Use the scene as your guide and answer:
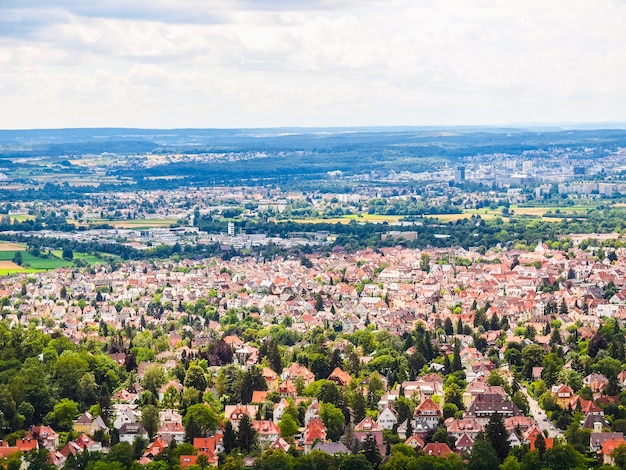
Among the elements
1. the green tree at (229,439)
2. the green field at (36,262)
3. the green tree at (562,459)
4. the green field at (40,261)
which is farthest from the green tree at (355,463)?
the green field at (36,262)

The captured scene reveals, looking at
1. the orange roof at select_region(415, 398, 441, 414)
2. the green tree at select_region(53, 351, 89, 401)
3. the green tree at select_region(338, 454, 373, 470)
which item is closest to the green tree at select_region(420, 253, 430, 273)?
the green tree at select_region(53, 351, 89, 401)

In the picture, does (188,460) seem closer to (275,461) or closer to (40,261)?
(275,461)

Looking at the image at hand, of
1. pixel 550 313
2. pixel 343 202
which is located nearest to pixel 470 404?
pixel 550 313

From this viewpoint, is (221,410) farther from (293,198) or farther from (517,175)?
Result: (517,175)

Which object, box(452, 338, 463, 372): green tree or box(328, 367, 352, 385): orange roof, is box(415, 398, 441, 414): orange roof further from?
box(452, 338, 463, 372): green tree

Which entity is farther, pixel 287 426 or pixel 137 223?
pixel 137 223

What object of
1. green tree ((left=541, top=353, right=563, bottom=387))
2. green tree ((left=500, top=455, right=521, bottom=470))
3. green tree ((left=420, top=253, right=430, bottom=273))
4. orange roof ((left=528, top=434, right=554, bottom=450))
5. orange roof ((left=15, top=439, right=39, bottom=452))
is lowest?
green tree ((left=420, top=253, right=430, bottom=273))

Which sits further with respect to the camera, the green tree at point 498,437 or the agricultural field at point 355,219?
the agricultural field at point 355,219

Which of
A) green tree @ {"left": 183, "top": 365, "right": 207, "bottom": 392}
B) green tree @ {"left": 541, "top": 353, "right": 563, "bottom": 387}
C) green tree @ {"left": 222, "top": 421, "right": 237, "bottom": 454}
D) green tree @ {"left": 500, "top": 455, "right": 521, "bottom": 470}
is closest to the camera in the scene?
green tree @ {"left": 500, "top": 455, "right": 521, "bottom": 470}

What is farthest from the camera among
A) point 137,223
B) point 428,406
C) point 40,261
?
point 137,223

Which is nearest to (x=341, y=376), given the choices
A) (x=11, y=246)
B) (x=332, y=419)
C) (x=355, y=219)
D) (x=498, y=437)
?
(x=332, y=419)

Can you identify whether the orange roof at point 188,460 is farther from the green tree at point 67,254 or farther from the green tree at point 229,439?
the green tree at point 67,254
